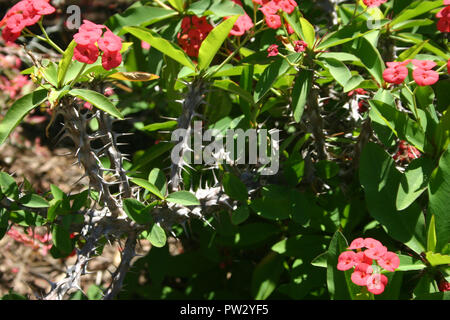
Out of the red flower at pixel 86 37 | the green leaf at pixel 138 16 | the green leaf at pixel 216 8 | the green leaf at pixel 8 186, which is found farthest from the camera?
the green leaf at pixel 138 16

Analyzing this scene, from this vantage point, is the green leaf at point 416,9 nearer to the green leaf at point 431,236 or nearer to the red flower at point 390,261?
the green leaf at point 431,236

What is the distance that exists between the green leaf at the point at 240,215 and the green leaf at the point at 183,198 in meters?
0.15

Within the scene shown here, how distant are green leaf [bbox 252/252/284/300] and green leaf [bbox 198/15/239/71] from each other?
30.4 inches

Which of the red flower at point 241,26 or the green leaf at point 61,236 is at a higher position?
the red flower at point 241,26

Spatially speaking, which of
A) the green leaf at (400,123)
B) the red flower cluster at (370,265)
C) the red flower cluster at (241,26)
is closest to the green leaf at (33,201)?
the red flower cluster at (241,26)

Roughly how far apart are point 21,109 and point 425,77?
3.27 ft

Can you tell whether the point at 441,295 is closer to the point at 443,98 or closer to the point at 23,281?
the point at 443,98

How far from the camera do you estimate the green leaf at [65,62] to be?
119 centimetres

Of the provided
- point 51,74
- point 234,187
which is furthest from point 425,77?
point 51,74

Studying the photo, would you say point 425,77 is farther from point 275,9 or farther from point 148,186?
point 148,186

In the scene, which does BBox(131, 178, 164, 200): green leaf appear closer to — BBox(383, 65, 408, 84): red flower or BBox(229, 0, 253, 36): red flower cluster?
BBox(229, 0, 253, 36): red flower cluster

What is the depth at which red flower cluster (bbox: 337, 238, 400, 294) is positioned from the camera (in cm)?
118

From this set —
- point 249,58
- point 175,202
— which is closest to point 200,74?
point 249,58

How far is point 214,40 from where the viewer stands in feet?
4.49
